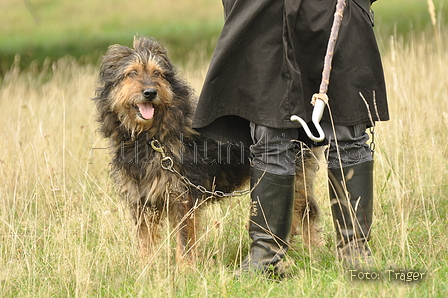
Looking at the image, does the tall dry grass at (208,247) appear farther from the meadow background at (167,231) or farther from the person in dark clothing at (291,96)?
the person in dark clothing at (291,96)

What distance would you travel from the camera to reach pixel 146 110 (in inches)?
139

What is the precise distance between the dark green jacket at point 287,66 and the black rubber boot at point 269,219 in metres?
0.37

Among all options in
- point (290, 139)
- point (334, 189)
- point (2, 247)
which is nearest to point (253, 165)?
point (290, 139)

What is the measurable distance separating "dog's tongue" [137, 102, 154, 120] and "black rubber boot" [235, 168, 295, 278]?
0.84 meters

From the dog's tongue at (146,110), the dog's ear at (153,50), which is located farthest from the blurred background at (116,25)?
the dog's tongue at (146,110)

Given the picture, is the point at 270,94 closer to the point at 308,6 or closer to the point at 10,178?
the point at 308,6

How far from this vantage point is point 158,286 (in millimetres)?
2850

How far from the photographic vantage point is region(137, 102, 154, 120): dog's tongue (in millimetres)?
3506

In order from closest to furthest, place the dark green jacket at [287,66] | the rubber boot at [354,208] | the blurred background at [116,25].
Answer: the dark green jacket at [287,66]
the rubber boot at [354,208]
the blurred background at [116,25]

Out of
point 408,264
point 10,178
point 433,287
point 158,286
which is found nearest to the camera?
point 433,287

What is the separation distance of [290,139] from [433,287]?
1.10 metres

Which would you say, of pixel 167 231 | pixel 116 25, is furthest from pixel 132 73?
pixel 116 25

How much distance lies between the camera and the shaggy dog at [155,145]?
3.56 m

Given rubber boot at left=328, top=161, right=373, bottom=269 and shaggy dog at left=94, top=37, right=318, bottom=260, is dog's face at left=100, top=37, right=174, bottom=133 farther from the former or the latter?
rubber boot at left=328, top=161, right=373, bottom=269
